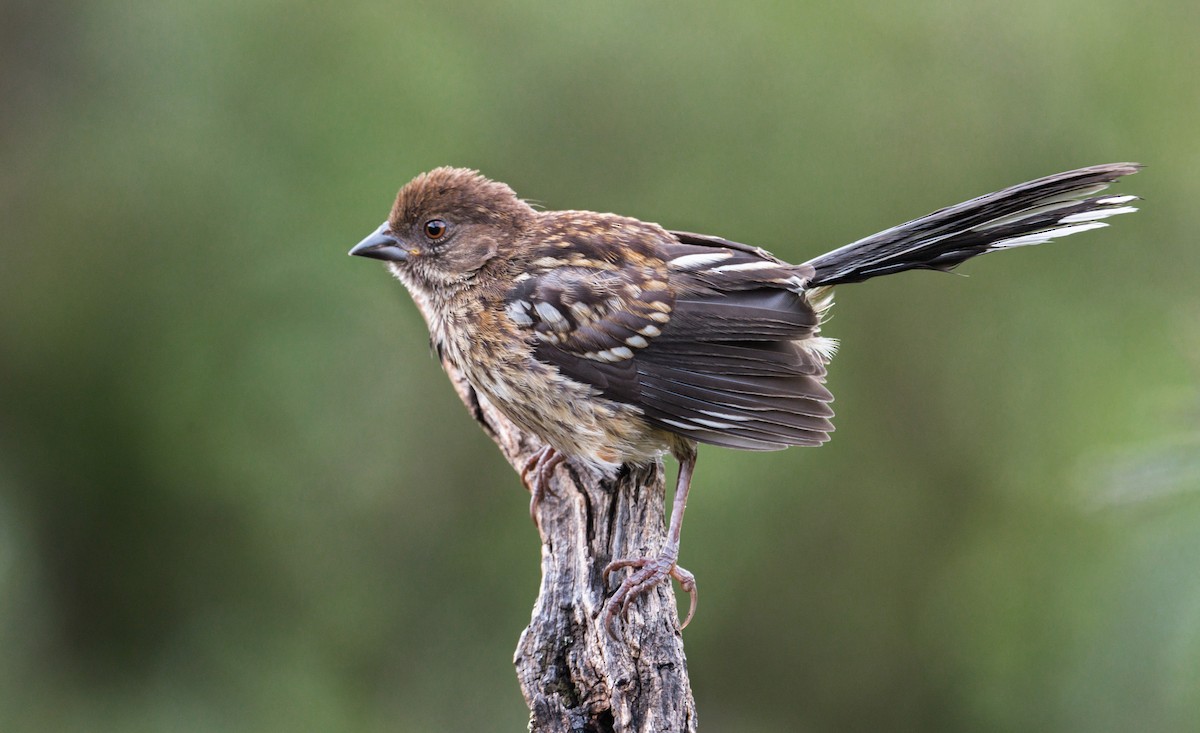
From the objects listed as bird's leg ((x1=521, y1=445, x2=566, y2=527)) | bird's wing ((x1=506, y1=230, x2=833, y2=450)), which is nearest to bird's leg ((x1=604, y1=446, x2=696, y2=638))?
bird's wing ((x1=506, y1=230, x2=833, y2=450))

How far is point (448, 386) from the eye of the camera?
5574 mm

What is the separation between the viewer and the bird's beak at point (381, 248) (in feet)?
13.2

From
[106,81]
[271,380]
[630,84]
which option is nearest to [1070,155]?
[630,84]

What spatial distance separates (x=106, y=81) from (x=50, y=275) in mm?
887

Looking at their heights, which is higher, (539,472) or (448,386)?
(448,386)

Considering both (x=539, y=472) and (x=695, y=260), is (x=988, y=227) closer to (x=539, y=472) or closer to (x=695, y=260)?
(x=695, y=260)

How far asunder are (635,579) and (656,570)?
3.2 inches

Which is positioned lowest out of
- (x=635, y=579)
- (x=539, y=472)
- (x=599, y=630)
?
(x=599, y=630)

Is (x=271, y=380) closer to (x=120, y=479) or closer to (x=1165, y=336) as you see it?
(x=120, y=479)

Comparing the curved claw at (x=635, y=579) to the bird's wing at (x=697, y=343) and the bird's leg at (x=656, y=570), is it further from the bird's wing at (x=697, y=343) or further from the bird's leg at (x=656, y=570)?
the bird's wing at (x=697, y=343)

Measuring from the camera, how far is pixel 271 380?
5227 millimetres

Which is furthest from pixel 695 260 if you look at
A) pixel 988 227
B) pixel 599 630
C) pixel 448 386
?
pixel 448 386

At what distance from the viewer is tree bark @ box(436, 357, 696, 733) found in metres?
3.01

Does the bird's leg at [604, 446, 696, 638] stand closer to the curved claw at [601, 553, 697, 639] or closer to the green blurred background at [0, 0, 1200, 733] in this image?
the curved claw at [601, 553, 697, 639]
